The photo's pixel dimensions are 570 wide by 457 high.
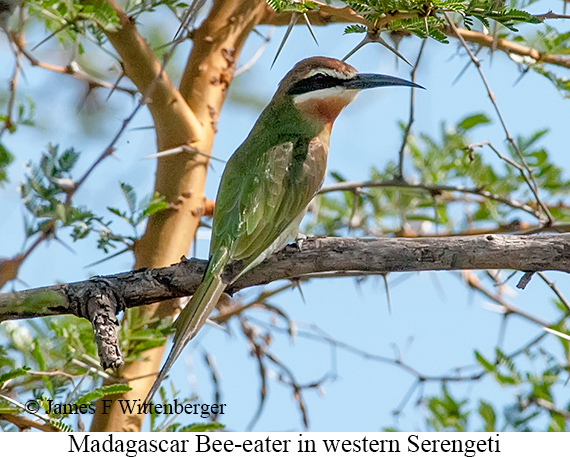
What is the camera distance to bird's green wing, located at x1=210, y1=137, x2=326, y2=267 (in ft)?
8.32

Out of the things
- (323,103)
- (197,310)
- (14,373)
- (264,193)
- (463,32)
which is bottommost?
(14,373)

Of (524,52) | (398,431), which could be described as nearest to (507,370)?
(398,431)

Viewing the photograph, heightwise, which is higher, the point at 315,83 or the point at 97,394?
the point at 315,83

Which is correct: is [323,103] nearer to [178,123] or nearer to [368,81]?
[368,81]

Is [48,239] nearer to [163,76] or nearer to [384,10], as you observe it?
[163,76]

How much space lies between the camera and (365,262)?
2.06 meters

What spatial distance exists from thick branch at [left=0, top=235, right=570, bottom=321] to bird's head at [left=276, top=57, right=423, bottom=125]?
3.07ft

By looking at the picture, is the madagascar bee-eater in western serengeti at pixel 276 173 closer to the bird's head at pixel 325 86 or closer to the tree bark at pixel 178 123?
the bird's head at pixel 325 86

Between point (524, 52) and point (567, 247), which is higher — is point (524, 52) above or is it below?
above

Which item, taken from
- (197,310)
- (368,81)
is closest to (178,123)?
(197,310)

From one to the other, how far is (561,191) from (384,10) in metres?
1.50

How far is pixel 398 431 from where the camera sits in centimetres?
285

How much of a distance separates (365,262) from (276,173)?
2.40 feet

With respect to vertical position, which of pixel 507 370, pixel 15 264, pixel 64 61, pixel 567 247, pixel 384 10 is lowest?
pixel 15 264
